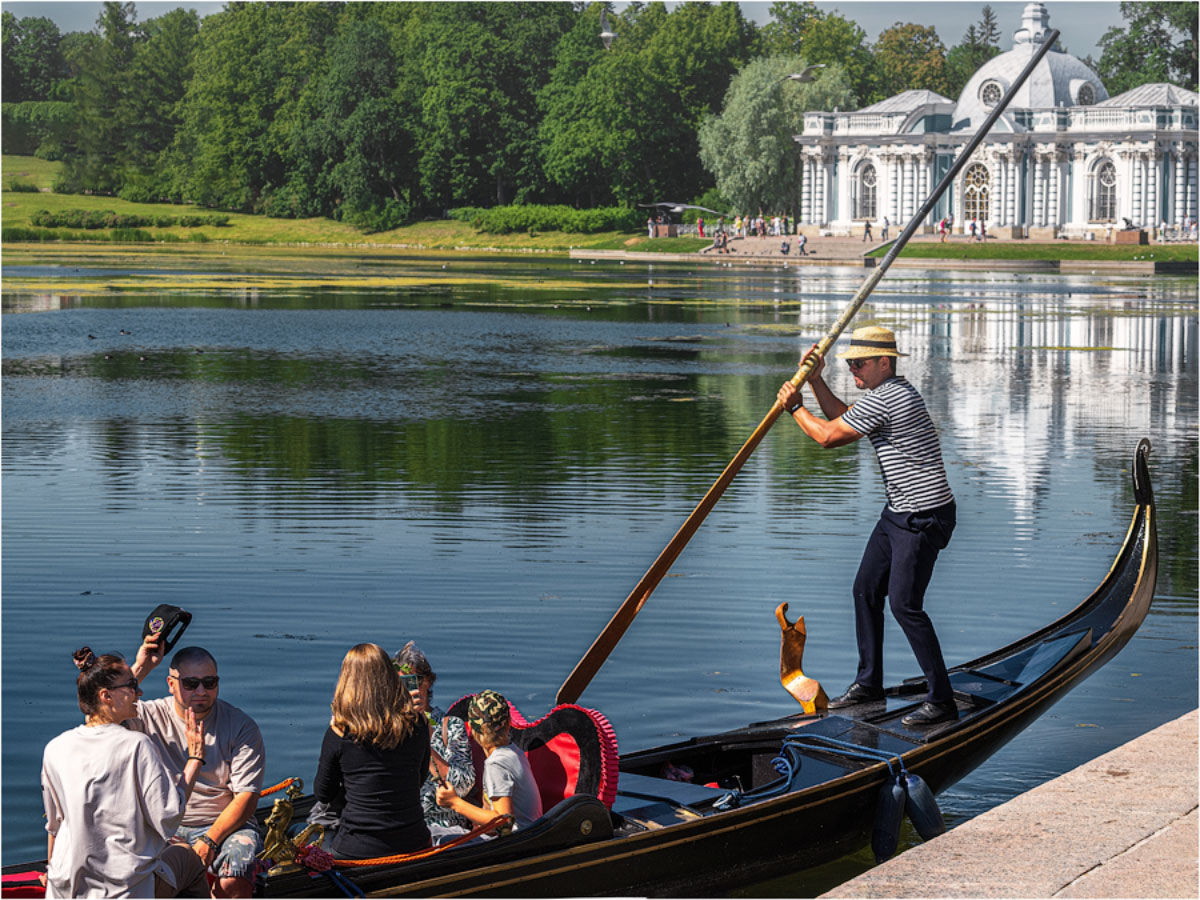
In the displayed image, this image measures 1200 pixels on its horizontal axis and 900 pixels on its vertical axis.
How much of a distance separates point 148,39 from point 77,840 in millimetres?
157324

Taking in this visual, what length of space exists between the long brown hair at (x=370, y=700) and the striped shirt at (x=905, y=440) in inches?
142

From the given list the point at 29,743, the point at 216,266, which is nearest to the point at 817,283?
the point at 216,266

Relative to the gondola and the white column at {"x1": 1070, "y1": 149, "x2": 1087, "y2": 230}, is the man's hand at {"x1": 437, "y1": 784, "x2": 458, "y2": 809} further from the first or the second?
the white column at {"x1": 1070, "y1": 149, "x2": 1087, "y2": 230}

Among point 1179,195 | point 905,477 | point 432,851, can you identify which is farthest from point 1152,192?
point 432,851

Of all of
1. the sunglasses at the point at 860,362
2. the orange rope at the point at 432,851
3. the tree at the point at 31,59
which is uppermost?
the tree at the point at 31,59

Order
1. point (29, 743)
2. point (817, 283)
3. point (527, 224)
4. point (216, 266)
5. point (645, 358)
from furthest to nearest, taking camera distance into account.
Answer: point (527, 224)
point (216, 266)
point (817, 283)
point (645, 358)
point (29, 743)

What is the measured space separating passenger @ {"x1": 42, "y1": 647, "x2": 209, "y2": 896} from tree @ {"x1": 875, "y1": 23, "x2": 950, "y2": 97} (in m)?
125

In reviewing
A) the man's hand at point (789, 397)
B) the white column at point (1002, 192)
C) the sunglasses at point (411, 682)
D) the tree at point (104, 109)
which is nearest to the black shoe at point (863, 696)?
the man's hand at point (789, 397)

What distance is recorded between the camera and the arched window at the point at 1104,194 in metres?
93.6

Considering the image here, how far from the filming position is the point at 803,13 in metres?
126

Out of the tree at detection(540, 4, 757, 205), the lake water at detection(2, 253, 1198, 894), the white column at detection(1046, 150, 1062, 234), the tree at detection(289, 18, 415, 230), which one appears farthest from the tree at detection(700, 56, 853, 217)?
the lake water at detection(2, 253, 1198, 894)

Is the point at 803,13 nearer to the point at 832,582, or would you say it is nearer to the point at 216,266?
the point at 216,266

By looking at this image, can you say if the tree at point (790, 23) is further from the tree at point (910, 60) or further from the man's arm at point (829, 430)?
the man's arm at point (829, 430)

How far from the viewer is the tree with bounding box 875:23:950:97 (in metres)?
130
